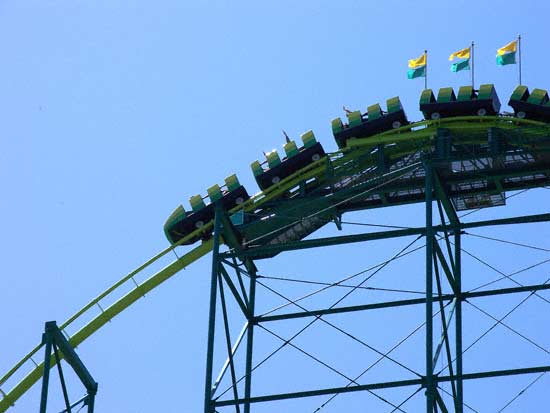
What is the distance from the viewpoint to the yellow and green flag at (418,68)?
48875 millimetres

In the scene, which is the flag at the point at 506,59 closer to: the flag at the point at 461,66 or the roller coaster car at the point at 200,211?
the flag at the point at 461,66

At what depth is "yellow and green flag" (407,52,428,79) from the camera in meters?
48.9

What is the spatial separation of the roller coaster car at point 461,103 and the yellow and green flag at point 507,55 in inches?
77.7

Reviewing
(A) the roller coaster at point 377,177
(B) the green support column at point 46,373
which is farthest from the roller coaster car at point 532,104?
(B) the green support column at point 46,373

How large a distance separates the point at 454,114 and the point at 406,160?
73.9 inches

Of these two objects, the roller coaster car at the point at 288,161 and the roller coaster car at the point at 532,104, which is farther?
the roller coaster car at the point at 288,161

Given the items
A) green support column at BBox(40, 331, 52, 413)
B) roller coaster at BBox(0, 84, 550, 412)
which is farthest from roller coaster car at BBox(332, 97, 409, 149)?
green support column at BBox(40, 331, 52, 413)

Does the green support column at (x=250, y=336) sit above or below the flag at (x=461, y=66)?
below

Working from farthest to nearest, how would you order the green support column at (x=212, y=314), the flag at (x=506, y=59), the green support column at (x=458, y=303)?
the flag at (x=506, y=59) < the green support column at (x=458, y=303) < the green support column at (x=212, y=314)

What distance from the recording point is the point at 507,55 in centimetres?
4819

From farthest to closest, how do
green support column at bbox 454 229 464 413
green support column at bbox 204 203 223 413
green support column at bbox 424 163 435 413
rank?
green support column at bbox 454 229 464 413 < green support column at bbox 204 203 223 413 < green support column at bbox 424 163 435 413

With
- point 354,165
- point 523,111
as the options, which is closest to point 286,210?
point 354,165

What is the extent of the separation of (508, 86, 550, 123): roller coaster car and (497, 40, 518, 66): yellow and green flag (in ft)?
7.93

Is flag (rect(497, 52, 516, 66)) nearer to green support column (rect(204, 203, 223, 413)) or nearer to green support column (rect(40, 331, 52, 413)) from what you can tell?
green support column (rect(204, 203, 223, 413))
